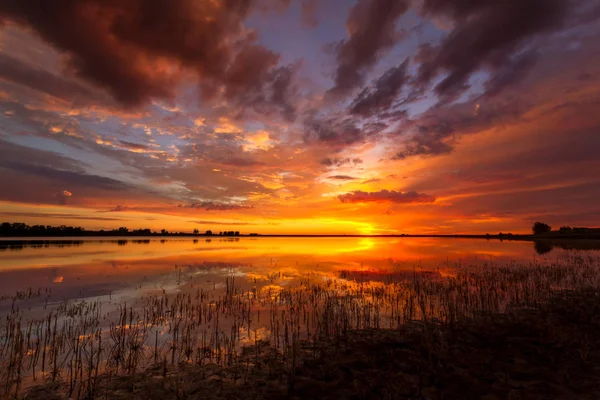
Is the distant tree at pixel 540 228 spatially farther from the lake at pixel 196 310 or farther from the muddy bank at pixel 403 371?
the muddy bank at pixel 403 371

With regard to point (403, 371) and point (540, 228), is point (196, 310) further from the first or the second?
point (540, 228)

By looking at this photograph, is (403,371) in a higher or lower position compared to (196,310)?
higher

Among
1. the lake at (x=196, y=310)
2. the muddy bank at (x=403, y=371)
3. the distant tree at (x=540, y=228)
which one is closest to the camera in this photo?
the muddy bank at (x=403, y=371)

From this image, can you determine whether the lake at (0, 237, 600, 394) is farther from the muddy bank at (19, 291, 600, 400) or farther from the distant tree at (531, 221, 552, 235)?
the distant tree at (531, 221, 552, 235)

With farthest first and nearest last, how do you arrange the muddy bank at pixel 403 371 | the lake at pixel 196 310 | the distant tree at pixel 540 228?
the distant tree at pixel 540 228 → the lake at pixel 196 310 → the muddy bank at pixel 403 371

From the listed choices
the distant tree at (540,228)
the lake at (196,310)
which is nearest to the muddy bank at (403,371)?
the lake at (196,310)

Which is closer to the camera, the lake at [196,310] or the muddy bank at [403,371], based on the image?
the muddy bank at [403,371]

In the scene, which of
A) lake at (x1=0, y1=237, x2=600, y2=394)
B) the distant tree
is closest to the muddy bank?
lake at (x1=0, y1=237, x2=600, y2=394)

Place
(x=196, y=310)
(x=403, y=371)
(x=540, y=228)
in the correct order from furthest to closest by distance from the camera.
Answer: (x=540, y=228) → (x=196, y=310) → (x=403, y=371)

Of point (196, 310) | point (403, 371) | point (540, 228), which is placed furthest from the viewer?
point (540, 228)

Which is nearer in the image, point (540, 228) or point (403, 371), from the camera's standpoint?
point (403, 371)

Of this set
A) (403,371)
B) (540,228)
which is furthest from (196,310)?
(540,228)

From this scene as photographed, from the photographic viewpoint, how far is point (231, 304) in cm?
1886

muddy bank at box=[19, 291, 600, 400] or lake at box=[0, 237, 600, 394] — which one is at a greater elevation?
muddy bank at box=[19, 291, 600, 400]
